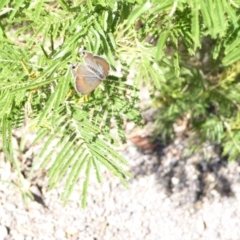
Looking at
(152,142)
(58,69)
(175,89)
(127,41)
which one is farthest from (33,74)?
(152,142)

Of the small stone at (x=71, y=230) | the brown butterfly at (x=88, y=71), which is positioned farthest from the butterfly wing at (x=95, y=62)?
the small stone at (x=71, y=230)

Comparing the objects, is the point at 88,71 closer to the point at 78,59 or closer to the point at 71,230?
the point at 78,59

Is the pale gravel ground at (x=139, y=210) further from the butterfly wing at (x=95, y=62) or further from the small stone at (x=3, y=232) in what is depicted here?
the butterfly wing at (x=95, y=62)

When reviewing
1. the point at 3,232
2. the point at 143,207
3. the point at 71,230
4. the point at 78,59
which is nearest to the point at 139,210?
the point at 143,207

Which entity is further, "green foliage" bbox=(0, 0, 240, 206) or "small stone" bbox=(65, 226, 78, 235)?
"small stone" bbox=(65, 226, 78, 235)

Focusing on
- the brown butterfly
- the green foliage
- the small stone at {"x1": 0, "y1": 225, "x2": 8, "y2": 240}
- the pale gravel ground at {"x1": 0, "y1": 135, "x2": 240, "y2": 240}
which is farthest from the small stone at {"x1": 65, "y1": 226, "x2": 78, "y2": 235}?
the brown butterfly

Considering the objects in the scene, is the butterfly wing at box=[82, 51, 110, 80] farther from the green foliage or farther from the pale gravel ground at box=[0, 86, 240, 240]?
the pale gravel ground at box=[0, 86, 240, 240]

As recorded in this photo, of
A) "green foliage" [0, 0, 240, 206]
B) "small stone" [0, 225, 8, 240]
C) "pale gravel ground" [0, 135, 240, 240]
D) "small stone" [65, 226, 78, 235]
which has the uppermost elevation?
"green foliage" [0, 0, 240, 206]
